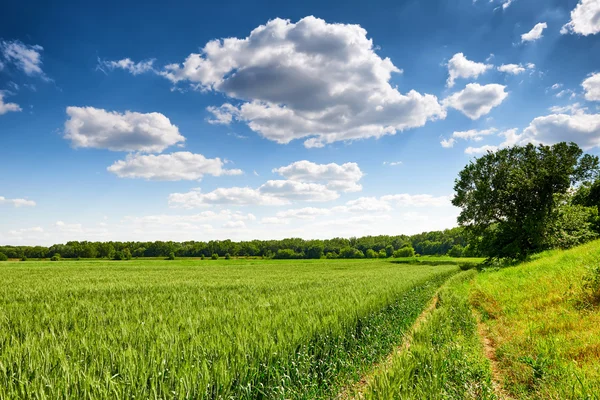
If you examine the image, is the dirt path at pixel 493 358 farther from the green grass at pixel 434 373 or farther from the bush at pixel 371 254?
the bush at pixel 371 254

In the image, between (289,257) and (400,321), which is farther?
(289,257)

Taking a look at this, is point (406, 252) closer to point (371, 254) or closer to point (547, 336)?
point (371, 254)

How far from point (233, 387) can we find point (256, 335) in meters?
1.36

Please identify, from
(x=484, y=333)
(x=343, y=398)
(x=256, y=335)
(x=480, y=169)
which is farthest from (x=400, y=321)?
(x=480, y=169)

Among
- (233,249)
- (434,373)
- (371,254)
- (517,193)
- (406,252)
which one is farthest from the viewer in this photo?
(233,249)

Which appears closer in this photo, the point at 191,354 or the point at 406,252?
the point at 191,354

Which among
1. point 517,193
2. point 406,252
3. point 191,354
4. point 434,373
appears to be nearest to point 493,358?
point 434,373

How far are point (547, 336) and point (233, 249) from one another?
484ft

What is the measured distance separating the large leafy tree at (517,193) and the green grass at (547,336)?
2533 centimetres

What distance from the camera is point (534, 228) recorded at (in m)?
32.0

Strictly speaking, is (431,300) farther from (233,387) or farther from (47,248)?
A: (47,248)

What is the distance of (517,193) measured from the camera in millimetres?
35875

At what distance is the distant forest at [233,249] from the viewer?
129m

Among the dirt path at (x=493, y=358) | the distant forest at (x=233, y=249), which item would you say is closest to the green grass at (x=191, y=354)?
the dirt path at (x=493, y=358)
